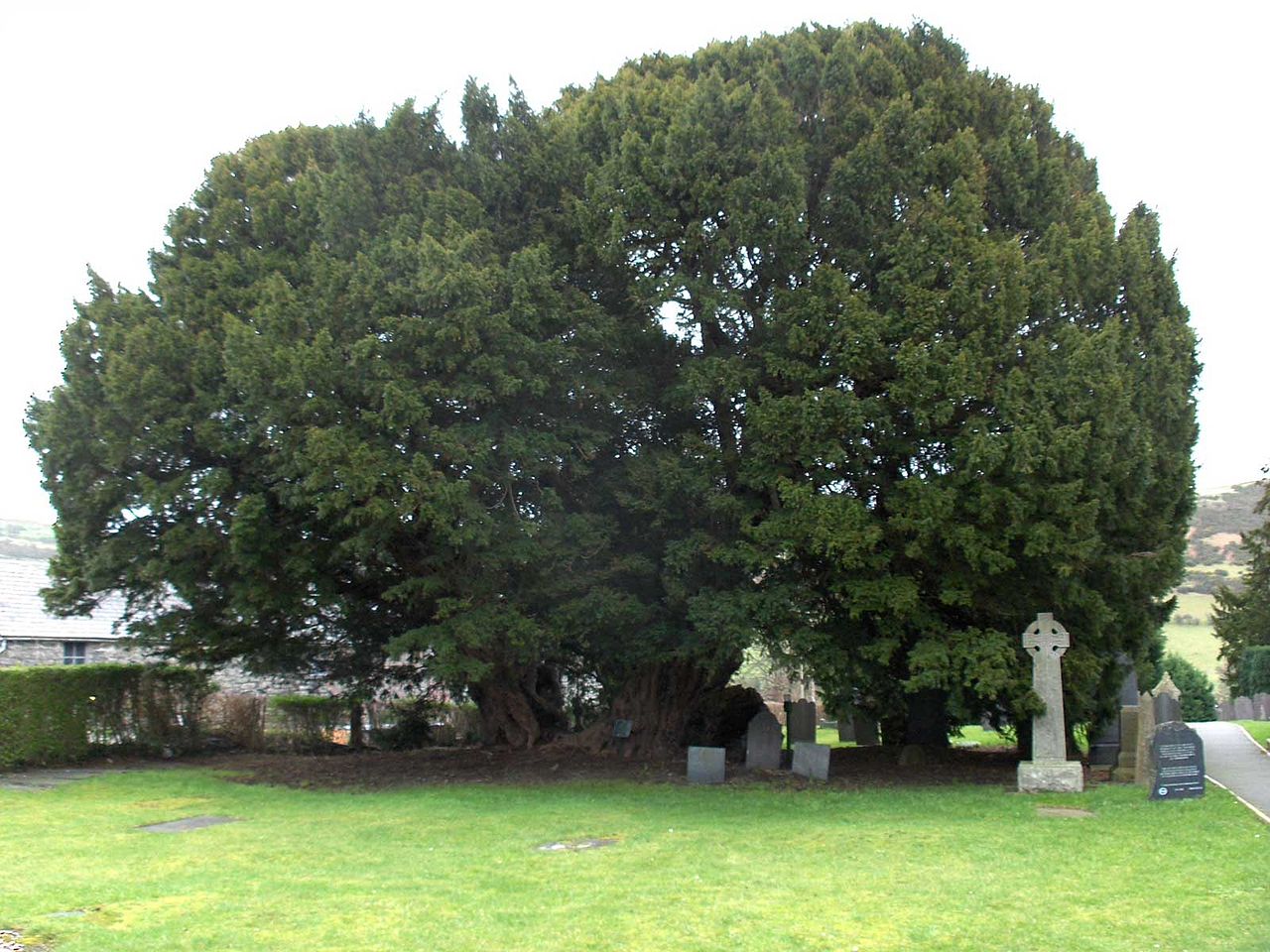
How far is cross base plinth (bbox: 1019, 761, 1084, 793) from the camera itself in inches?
578

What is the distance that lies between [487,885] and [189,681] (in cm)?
1647

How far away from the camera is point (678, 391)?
54.0ft

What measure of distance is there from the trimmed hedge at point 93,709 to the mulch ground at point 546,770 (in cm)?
110

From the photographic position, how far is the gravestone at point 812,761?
673 inches

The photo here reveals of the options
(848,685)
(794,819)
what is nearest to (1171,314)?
(848,685)

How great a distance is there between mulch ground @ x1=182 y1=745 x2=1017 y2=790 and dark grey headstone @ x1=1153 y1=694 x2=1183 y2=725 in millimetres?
2419

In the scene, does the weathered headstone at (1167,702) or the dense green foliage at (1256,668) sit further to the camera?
the dense green foliage at (1256,668)

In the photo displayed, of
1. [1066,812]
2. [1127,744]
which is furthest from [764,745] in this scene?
[1066,812]

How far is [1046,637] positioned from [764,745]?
568 centimetres

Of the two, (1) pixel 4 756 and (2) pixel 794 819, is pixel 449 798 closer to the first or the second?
(2) pixel 794 819

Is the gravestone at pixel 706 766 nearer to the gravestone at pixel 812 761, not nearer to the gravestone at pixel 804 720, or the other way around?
the gravestone at pixel 812 761

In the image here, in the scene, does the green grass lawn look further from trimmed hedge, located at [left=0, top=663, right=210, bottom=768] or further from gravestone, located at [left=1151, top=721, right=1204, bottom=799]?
trimmed hedge, located at [left=0, top=663, right=210, bottom=768]

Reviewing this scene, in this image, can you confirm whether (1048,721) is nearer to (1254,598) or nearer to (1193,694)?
(1254,598)

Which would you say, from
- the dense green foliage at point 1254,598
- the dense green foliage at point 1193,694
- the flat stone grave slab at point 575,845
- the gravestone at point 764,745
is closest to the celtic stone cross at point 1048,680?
the gravestone at point 764,745
